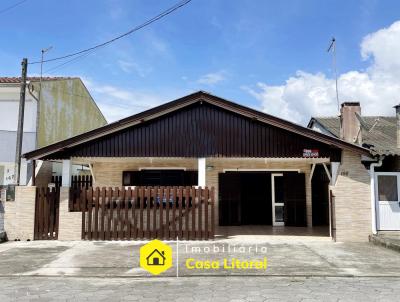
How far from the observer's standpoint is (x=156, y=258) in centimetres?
773

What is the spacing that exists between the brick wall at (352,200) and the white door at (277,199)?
3.91 m

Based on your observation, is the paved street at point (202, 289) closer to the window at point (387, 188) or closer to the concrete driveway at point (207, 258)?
the concrete driveway at point (207, 258)

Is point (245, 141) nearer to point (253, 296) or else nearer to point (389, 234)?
point (389, 234)

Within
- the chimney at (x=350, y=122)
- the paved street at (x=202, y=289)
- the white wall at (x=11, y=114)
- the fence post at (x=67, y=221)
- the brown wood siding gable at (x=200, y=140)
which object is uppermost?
the white wall at (x=11, y=114)

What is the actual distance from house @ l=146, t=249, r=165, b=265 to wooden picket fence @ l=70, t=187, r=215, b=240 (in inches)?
170

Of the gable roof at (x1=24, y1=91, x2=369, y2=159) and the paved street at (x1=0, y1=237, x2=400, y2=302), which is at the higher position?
the gable roof at (x1=24, y1=91, x2=369, y2=159)

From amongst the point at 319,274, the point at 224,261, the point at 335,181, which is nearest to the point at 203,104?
the point at 335,181

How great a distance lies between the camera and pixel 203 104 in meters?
13.0

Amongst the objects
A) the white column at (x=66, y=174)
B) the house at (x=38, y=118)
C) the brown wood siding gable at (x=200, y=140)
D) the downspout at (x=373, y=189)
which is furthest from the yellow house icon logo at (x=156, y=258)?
the house at (x=38, y=118)

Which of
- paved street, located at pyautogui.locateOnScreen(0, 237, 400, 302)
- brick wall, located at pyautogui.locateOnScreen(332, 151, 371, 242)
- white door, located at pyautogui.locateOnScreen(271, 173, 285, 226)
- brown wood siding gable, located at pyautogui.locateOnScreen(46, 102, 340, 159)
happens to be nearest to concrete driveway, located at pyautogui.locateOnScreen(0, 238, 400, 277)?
paved street, located at pyautogui.locateOnScreen(0, 237, 400, 302)

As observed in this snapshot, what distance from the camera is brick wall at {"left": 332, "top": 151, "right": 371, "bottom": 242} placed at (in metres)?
12.4

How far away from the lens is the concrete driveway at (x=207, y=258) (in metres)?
8.02

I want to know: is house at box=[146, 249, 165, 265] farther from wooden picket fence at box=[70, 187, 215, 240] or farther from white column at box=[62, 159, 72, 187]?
white column at box=[62, 159, 72, 187]

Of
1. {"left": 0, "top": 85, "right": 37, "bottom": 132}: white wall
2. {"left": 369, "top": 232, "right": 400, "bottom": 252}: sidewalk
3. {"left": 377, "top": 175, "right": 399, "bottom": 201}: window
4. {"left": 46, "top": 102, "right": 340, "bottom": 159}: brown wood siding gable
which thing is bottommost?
{"left": 369, "top": 232, "right": 400, "bottom": 252}: sidewalk
